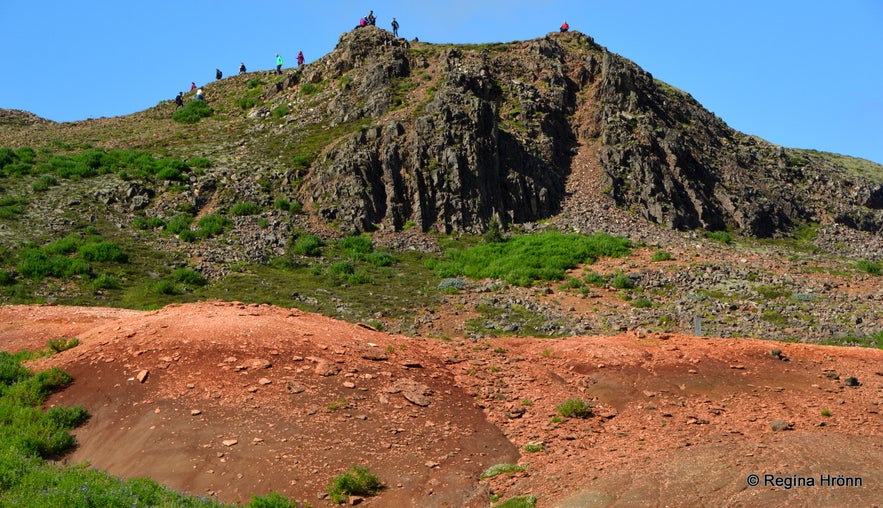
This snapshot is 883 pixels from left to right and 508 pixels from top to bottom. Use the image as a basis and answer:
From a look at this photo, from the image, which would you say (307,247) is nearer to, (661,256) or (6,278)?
(6,278)

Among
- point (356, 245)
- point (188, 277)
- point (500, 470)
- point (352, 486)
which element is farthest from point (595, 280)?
point (352, 486)

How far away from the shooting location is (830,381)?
535 inches

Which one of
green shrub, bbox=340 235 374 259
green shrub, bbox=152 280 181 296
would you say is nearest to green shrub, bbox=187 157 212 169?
green shrub, bbox=340 235 374 259

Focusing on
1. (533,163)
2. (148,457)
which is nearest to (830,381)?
(148,457)

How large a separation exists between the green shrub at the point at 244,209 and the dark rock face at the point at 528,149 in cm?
285

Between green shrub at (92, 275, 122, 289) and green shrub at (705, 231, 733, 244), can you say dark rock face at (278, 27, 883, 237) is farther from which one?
green shrub at (92, 275, 122, 289)

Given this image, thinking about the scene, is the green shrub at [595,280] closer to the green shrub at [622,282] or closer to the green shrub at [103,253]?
the green shrub at [622,282]

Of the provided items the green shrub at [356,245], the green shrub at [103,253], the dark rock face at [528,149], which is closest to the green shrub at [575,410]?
the green shrub at [356,245]

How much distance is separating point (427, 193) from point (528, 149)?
7.73 metres

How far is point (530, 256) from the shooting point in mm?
31406

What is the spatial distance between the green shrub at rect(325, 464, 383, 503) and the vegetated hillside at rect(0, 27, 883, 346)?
41.1 feet

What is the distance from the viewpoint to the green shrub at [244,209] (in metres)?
34.6

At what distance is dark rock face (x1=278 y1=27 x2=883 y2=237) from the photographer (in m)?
36.9

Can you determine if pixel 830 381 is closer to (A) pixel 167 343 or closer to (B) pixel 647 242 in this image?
(A) pixel 167 343
